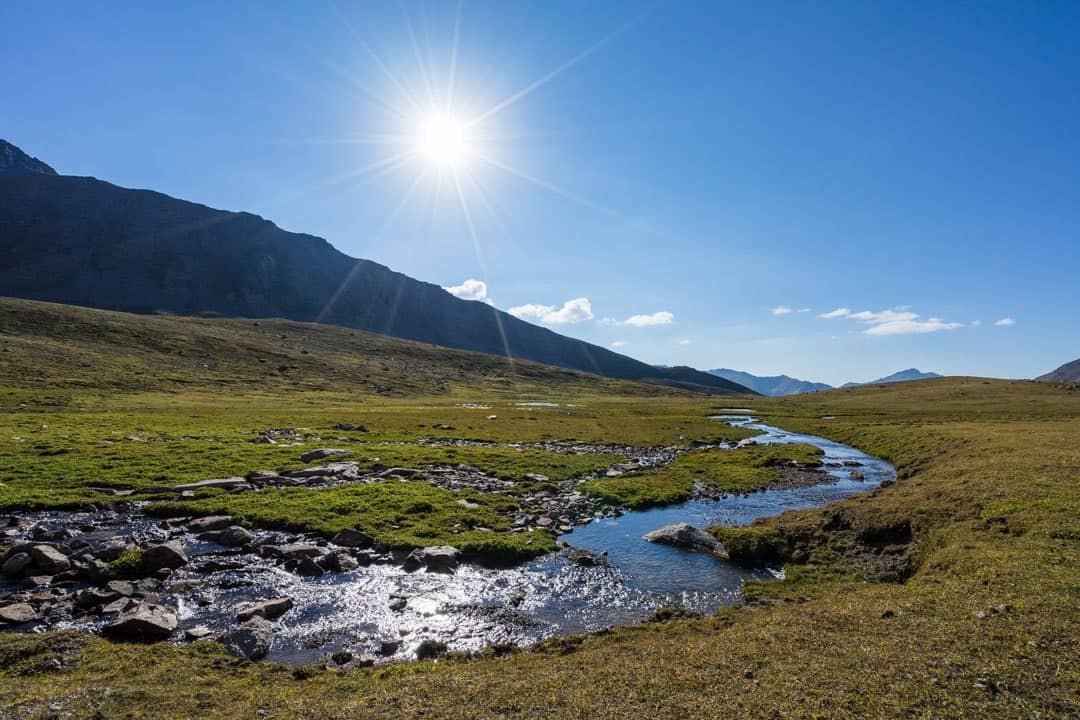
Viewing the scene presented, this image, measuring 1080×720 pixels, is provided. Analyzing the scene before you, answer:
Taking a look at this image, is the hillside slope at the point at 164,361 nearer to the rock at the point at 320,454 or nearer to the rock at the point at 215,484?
the rock at the point at 320,454

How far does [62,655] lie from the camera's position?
1332 cm

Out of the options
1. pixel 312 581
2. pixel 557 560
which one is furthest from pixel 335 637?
pixel 557 560

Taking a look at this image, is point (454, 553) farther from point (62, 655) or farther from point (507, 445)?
point (507, 445)

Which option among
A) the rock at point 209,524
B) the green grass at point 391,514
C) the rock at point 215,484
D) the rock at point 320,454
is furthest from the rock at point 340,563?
the rock at point 320,454

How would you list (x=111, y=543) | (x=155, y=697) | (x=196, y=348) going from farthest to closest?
(x=196, y=348), (x=111, y=543), (x=155, y=697)

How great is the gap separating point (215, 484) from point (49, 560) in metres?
13.4

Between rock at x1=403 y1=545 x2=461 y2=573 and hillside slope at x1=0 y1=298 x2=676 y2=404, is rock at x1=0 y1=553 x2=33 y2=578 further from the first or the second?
hillside slope at x1=0 y1=298 x2=676 y2=404

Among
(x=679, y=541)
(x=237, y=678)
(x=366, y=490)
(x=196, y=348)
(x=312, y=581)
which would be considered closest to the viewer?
(x=237, y=678)

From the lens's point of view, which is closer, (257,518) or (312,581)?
(312,581)

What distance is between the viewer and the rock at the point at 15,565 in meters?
18.7

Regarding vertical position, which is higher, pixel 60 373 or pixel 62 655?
pixel 60 373

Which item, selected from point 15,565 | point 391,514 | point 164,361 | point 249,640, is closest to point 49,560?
point 15,565

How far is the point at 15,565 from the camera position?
743 inches

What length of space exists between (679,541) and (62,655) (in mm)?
23952
